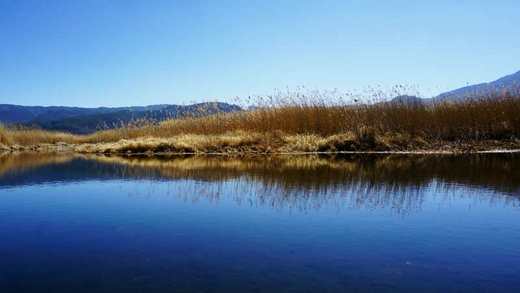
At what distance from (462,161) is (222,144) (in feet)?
26.9

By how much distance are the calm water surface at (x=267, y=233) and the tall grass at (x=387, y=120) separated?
7.25 m

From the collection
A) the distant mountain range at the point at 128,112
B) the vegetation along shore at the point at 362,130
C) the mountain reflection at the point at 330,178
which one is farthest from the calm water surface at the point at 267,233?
the distant mountain range at the point at 128,112

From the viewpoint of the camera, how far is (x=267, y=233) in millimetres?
5000

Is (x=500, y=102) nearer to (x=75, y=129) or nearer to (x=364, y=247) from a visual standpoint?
(x=364, y=247)

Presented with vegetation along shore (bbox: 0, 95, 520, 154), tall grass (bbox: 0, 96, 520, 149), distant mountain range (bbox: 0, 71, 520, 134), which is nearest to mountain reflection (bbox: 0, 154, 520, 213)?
vegetation along shore (bbox: 0, 95, 520, 154)

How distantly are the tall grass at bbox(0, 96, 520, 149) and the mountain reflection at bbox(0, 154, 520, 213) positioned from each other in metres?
3.50


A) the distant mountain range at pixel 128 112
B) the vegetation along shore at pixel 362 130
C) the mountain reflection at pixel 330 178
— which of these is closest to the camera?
the mountain reflection at pixel 330 178

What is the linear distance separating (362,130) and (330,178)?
7905 millimetres

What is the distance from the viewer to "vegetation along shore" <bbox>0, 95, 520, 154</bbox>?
52.2 feet

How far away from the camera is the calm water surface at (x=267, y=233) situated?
3596 millimetres

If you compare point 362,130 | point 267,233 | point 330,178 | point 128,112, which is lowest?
point 267,233

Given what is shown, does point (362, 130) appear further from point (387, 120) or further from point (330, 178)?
point (330, 178)

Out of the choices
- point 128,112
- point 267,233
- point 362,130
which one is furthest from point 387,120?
point 128,112

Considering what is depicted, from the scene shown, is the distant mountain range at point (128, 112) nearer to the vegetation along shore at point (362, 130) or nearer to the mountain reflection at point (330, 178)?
the vegetation along shore at point (362, 130)
